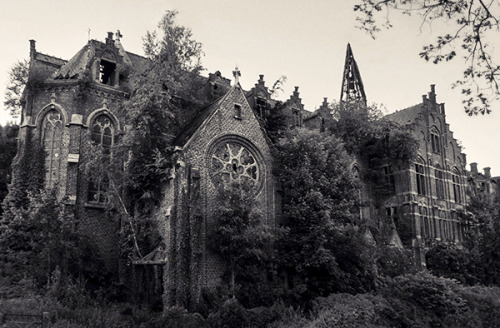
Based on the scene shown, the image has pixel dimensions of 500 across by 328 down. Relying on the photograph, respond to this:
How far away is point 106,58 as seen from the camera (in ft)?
92.1

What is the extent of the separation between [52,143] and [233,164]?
1002cm

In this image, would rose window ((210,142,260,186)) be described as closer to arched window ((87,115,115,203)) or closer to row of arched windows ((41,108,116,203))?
arched window ((87,115,115,203))

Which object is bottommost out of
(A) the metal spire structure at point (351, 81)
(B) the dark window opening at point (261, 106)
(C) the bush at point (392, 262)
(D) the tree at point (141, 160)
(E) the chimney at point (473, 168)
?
(C) the bush at point (392, 262)

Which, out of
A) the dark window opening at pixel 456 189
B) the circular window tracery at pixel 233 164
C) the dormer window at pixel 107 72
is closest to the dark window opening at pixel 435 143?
the dark window opening at pixel 456 189

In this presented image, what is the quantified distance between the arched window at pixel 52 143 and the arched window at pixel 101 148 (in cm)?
179

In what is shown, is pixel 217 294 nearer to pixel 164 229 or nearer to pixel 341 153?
pixel 164 229

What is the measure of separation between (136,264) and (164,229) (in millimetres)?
2301

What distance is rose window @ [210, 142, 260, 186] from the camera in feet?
81.7

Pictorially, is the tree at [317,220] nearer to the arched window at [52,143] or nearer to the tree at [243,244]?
the tree at [243,244]

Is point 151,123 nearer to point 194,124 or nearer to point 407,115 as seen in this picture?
point 194,124

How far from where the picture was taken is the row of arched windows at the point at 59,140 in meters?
25.3

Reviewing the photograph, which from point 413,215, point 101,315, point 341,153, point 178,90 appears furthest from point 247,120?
point 413,215

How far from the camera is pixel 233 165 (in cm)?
2584

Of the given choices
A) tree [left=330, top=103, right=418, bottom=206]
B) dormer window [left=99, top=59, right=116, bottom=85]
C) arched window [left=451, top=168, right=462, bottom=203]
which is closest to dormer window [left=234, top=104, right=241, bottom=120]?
dormer window [left=99, top=59, right=116, bottom=85]
